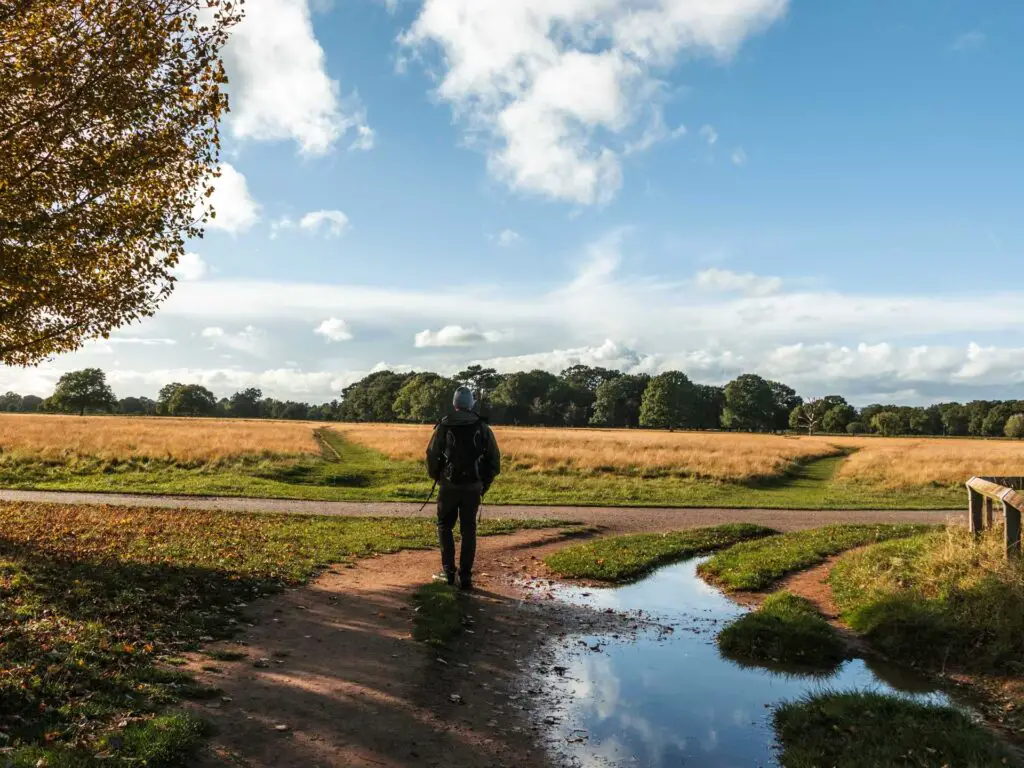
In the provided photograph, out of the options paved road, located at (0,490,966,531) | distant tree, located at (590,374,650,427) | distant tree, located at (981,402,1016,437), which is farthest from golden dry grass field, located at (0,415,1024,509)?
distant tree, located at (981,402,1016,437)

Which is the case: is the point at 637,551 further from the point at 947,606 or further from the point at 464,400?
the point at 947,606

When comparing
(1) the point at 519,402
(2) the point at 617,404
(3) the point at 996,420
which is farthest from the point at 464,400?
(3) the point at 996,420

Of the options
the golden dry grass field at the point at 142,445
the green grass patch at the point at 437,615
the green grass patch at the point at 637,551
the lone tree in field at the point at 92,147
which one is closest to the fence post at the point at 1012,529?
the green grass patch at the point at 637,551

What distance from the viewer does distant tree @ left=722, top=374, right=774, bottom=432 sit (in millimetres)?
119125

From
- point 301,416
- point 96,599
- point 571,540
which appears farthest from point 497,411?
point 96,599

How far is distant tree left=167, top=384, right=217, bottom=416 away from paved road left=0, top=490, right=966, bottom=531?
110914 mm

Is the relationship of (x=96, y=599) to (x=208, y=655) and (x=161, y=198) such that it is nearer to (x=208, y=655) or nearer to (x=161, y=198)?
(x=208, y=655)

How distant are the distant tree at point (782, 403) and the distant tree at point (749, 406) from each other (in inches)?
62.7

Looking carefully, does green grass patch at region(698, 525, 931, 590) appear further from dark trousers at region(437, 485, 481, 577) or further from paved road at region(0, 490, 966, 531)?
dark trousers at region(437, 485, 481, 577)

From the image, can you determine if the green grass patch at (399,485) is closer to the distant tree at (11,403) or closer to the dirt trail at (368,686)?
the dirt trail at (368,686)

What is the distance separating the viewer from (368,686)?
6629mm

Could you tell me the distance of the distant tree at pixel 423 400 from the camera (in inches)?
4547

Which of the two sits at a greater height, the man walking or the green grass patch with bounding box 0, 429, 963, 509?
the man walking

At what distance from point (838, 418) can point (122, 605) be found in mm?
133931
